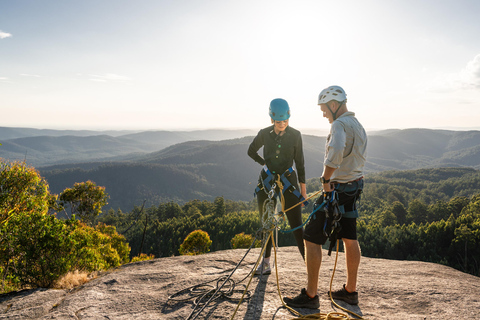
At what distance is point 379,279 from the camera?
4.90m

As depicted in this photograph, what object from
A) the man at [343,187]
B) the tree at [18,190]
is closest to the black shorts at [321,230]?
the man at [343,187]

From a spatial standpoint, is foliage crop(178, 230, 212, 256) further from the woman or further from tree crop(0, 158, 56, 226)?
the woman

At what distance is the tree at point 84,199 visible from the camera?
19.8m

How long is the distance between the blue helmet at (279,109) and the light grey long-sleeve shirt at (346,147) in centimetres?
101

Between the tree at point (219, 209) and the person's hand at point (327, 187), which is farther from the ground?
the person's hand at point (327, 187)

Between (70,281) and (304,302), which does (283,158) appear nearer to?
(304,302)

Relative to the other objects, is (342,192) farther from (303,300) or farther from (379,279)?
(379,279)

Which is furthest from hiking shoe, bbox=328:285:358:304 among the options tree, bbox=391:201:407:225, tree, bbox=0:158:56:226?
tree, bbox=391:201:407:225

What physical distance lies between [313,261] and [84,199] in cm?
2165

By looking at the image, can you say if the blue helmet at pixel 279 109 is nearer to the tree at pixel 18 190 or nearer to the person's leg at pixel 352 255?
the person's leg at pixel 352 255

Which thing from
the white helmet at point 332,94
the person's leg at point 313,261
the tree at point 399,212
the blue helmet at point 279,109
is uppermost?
the white helmet at point 332,94

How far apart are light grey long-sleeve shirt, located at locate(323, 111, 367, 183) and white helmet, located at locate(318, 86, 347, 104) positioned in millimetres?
230

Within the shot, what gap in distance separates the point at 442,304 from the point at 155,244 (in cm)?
5522

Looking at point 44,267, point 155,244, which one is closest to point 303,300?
point 44,267
